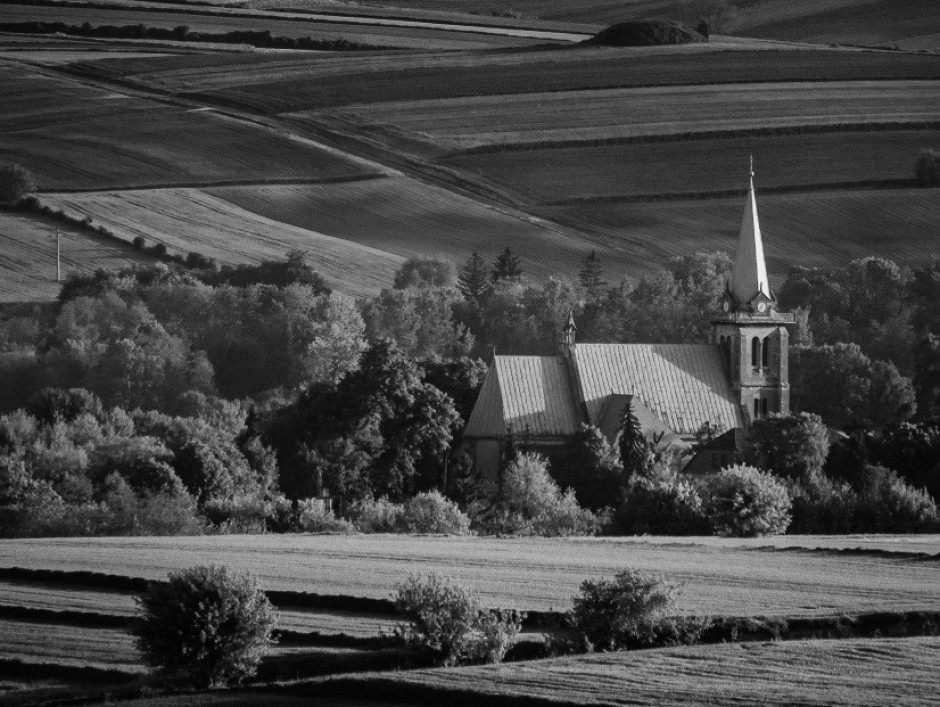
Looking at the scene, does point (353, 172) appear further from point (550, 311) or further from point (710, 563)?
point (710, 563)

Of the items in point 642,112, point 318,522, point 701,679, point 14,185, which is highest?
point 642,112

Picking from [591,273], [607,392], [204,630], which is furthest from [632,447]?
[204,630]

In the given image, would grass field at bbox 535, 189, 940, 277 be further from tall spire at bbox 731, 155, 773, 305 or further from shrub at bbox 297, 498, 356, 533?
shrub at bbox 297, 498, 356, 533

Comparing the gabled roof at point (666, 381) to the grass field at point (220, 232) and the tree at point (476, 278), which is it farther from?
the grass field at point (220, 232)

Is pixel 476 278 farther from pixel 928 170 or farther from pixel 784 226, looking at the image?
pixel 928 170

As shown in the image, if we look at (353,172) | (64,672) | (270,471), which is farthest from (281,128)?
(64,672)

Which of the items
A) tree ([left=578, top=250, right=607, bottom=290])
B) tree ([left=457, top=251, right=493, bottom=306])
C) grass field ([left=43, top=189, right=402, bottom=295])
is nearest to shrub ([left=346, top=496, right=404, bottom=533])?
grass field ([left=43, top=189, right=402, bottom=295])
